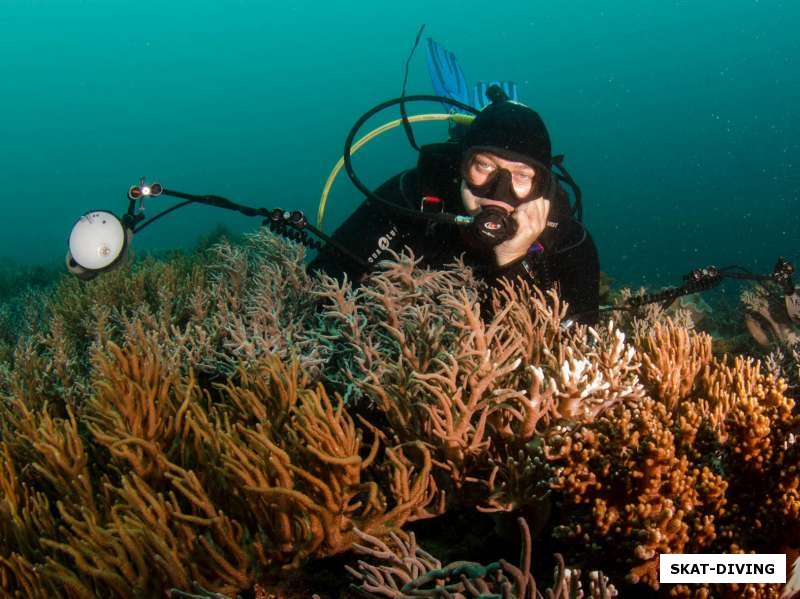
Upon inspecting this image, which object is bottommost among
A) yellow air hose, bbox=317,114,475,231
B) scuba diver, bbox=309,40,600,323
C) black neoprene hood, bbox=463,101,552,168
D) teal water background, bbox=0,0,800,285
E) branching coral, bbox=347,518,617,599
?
branching coral, bbox=347,518,617,599

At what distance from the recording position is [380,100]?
538ft

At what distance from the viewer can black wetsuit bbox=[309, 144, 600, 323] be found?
4574 mm

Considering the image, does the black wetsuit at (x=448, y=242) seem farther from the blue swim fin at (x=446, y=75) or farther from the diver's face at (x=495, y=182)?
the blue swim fin at (x=446, y=75)

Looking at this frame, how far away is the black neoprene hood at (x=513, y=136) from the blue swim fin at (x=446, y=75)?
3023 mm

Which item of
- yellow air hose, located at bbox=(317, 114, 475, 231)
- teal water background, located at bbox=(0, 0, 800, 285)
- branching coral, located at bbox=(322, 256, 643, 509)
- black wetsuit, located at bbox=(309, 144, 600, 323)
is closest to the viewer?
branching coral, located at bbox=(322, 256, 643, 509)

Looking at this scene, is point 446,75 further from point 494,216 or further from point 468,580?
point 468,580

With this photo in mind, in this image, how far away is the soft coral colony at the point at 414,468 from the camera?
6.54ft

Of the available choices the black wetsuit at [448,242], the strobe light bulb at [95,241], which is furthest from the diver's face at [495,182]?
the strobe light bulb at [95,241]

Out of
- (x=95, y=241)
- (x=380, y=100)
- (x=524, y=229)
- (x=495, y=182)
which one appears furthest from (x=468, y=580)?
(x=380, y=100)

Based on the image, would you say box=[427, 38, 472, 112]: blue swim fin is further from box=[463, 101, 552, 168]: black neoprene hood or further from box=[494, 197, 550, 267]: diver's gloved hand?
box=[494, 197, 550, 267]: diver's gloved hand

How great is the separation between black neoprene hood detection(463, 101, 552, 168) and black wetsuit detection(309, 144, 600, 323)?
1.75 ft

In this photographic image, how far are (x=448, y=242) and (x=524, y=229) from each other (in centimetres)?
91

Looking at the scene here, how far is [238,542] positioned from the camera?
7.07 feet

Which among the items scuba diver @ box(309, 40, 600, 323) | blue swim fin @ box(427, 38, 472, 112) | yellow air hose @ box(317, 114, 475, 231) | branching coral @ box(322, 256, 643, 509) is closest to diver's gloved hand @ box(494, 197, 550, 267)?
scuba diver @ box(309, 40, 600, 323)
